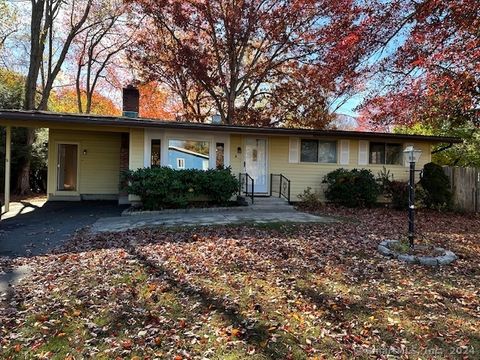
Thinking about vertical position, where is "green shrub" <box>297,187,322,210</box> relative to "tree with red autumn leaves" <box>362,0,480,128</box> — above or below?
below

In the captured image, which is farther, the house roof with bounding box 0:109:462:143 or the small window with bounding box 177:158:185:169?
the small window with bounding box 177:158:185:169

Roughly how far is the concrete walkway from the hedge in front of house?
489mm

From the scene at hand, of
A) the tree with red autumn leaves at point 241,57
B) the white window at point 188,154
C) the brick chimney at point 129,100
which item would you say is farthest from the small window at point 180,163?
the tree with red autumn leaves at point 241,57

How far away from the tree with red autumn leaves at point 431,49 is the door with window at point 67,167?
10685 mm

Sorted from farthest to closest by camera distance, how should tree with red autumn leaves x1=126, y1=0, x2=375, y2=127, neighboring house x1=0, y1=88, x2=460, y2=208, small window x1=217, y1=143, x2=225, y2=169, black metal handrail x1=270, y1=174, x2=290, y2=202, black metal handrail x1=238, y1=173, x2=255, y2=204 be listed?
tree with red autumn leaves x1=126, y1=0, x2=375, y2=127 < black metal handrail x1=270, y1=174, x2=290, y2=202 < black metal handrail x1=238, y1=173, x2=255, y2=204 < small window x1=217, y1=143, x2=225, y2=169 < neighboring house x1=0, y1=88, x2=460, y2=208

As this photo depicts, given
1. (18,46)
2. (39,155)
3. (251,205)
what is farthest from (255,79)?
(18,46)

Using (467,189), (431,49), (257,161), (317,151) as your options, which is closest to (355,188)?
(317,151)

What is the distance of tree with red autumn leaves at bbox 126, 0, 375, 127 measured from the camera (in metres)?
16.8

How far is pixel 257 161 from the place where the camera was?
13070 millimetres

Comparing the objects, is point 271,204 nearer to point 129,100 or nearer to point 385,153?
point 385,153

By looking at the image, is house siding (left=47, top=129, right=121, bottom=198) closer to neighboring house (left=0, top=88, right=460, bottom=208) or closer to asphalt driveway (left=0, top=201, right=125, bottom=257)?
neighboring house (left=0, top=88, right=460, bottom=208)

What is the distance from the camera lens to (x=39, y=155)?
1653cm

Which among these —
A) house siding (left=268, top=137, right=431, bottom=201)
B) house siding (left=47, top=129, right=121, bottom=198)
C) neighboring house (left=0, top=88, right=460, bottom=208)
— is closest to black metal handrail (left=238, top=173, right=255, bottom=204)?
neighboring house (left=0, top=88, right=460, bottom=208)

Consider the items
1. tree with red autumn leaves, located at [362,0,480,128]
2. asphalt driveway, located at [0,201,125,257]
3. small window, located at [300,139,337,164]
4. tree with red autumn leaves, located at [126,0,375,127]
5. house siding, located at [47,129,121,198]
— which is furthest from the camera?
tree with red autumn leaves, located at [126,0,375,127]
